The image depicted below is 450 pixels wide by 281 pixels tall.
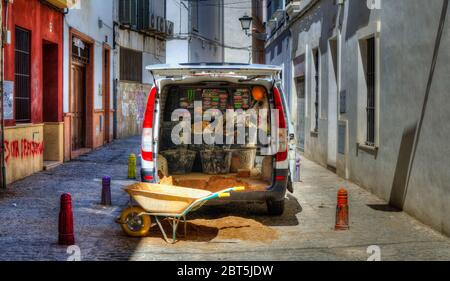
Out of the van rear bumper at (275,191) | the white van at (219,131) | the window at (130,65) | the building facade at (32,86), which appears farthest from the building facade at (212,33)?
the van rear bumper at (275,191)

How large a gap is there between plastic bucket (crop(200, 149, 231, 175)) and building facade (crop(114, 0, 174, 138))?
16488mm

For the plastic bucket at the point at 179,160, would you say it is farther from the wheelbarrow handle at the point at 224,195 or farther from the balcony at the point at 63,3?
the balcony at the point at 63,3

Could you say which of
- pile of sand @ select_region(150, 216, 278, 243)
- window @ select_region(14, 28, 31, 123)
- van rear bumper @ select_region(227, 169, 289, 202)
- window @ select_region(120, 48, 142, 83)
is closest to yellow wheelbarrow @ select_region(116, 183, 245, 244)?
pile of sand @ select_region(150, 216, 278, 243)

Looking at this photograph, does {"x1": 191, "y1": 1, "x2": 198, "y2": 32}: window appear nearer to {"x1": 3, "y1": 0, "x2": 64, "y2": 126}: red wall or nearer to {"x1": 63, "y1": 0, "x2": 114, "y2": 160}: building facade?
{"x1": 63, "y1": 0, "x2": 114, "y2": 160}: building facade

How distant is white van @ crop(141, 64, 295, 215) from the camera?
31.9 feet

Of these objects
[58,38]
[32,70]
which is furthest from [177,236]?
[58,38]

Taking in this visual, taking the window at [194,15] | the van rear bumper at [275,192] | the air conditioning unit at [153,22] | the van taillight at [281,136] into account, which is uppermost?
the window at [194,15]

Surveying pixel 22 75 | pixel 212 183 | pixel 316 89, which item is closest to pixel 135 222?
pixel 212 183

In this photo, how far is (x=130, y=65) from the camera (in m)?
30.2

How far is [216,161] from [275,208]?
131 cm

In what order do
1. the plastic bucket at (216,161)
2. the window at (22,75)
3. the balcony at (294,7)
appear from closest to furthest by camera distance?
the plastic bucket at (216,161) → the window at (22,75) → the balcony at (294,7)

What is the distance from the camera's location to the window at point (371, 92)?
1298 cm

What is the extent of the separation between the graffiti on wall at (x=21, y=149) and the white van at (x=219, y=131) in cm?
389

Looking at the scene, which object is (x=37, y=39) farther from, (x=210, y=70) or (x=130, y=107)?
(x=130, y=107)
